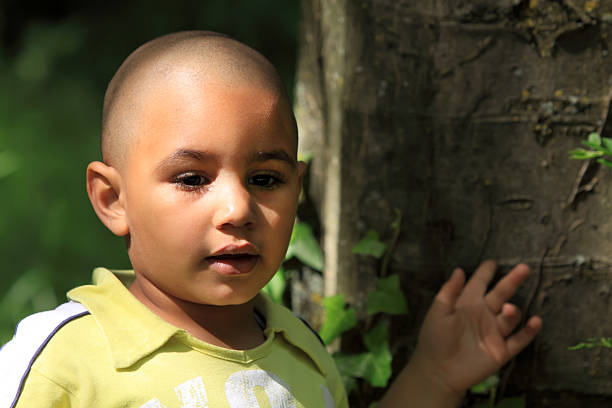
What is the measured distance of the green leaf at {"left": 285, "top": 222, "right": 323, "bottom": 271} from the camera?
→ 2.02 metres

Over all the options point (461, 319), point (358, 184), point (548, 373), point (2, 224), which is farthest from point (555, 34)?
point (2, 224)

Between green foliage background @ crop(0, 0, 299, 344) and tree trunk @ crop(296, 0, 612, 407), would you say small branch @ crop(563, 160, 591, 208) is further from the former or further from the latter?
green foliage background @ crop(0, 0, 299, 344)

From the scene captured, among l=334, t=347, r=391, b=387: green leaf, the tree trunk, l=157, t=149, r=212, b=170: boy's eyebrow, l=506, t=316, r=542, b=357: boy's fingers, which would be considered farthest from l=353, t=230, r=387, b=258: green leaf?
l=157, t=149, r=212, b=170: boy's eyebrow

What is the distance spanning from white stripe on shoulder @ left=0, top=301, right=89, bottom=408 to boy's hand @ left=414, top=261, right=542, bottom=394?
0.86 metres

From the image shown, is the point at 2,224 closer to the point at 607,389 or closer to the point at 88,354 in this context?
the point at 88,354

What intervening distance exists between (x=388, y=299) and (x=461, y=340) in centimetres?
21

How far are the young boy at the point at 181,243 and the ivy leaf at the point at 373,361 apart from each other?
414 mm

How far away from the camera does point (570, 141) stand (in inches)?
68.6

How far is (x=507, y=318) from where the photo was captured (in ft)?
5.73

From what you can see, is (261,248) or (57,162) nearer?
(261,248)

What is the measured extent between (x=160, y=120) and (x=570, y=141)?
1.02 m

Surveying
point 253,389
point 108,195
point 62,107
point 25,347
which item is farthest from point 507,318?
point 62,107

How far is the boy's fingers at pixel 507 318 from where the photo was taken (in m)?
1.74

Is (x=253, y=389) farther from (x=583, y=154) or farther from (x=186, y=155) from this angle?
(x=583, y=154)
